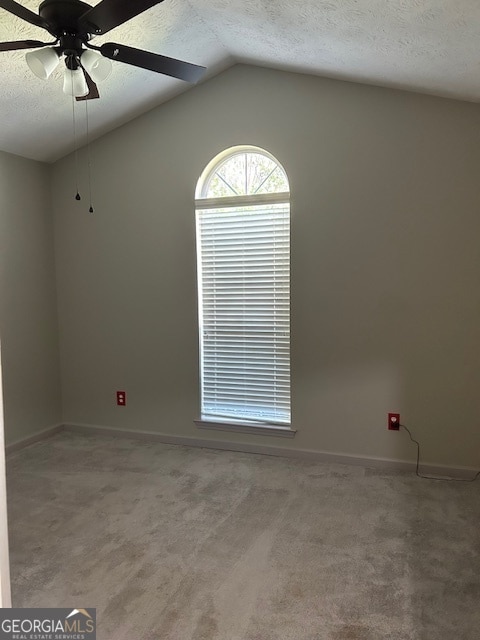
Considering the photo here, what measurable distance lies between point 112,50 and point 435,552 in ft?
9.14

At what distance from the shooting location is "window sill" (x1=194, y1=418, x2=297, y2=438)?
12.1 feet

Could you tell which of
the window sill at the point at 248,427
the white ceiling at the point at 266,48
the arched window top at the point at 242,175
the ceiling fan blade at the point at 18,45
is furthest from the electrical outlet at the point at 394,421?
the ceiling fan blade at the point at 18,45

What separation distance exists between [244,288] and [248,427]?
1112mm

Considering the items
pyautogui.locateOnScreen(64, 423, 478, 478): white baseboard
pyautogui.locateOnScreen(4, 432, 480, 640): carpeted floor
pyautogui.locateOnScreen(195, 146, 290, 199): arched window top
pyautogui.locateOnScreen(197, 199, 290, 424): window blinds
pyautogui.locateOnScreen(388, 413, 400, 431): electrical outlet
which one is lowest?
pyautogui.locateOnScreen(4, 432, 480, 640): carpeted floor

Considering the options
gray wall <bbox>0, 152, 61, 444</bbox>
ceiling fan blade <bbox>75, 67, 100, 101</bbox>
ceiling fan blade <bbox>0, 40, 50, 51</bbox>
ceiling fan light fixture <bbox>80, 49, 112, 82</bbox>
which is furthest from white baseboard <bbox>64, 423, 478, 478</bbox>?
ceiling fan blade <bbox>0, 40, 50, 51</bbox>

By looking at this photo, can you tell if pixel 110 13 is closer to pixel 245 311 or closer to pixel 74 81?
pixel 74 81

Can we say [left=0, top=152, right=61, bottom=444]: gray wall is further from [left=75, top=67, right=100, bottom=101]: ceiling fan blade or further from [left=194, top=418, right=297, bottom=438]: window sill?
[left=75, top=67, right=100, bottom=101]: ceiling fan blade

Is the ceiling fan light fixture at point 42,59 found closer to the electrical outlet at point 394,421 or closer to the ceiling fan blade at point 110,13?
the ceiling fan blade at point 110,13

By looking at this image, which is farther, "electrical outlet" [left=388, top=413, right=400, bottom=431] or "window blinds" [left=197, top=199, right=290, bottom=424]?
"window blinds" [left=197, top=199, right=290, bottom=424]

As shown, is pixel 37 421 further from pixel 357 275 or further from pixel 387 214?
pixel 387 214

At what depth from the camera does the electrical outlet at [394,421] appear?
3.39 m

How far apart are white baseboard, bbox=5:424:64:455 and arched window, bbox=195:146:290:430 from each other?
4.77 ft

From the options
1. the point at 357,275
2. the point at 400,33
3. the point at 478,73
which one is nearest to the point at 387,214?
the point at 357,275

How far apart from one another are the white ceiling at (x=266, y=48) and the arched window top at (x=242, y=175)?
620mm
